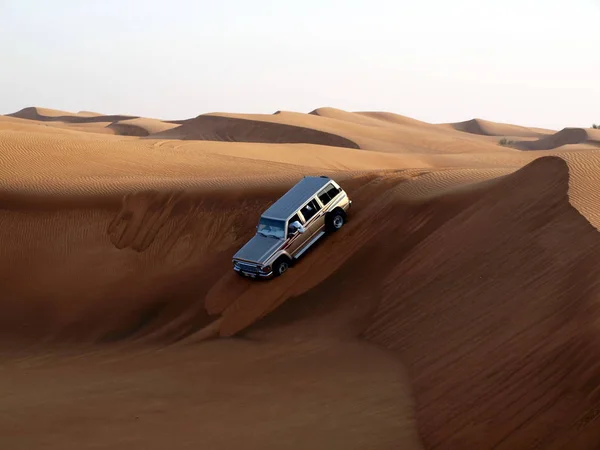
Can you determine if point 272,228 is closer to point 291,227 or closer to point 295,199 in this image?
point 291,227

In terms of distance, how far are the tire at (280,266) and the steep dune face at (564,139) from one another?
72831 mm

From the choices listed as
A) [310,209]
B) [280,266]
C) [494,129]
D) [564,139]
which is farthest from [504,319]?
[494,129]

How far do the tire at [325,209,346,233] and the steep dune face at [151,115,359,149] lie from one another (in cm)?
4341

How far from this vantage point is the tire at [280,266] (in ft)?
51.0

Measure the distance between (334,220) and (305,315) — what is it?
3.05 meters

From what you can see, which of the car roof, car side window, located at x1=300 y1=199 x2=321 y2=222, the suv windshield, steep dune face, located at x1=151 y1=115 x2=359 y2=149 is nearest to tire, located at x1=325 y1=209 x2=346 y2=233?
car side window, located at x1=300 y1=199 x2=321 y2=222

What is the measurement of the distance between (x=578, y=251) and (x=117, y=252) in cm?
1299

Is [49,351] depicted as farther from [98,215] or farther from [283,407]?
[283,407]

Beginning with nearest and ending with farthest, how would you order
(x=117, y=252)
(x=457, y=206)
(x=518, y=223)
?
(x=518, y=223), (x=457, y=206), (x=117, y=252)

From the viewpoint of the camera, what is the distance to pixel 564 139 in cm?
8631

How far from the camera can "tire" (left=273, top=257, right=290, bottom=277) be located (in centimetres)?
1553

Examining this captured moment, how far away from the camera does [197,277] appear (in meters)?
17.5

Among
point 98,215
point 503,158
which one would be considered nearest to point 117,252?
point 98,215

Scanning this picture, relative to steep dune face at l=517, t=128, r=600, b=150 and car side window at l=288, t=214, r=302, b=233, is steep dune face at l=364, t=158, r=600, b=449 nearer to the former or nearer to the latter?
car side window at l=288, t=214, r=302, b=233
